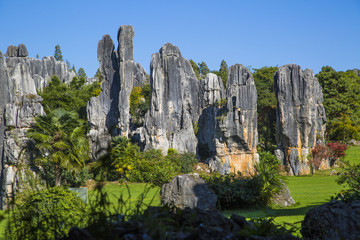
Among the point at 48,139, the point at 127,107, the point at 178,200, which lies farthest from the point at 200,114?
the point at 178,200

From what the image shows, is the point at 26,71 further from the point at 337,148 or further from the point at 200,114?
the point at 337,148

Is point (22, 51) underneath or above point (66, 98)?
above

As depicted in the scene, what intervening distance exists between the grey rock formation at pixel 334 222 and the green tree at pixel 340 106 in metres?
42.4

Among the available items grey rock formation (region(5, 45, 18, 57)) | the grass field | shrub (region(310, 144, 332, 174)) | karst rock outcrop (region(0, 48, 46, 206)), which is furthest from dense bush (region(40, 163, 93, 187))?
grey rock formation (region(5, 45, 18, 57))

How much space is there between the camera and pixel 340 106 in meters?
46.2

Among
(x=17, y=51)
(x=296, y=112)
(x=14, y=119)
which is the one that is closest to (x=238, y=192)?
(x=14, y=119)

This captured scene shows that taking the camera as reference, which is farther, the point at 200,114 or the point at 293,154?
the point at 200,114

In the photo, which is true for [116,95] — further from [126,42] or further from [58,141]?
[58,141]

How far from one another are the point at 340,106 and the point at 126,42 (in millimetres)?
26766

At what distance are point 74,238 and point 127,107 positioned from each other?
1720 inches

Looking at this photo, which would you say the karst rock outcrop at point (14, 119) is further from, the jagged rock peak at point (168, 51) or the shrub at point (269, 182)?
the jagged rock peak at point (168, 51)

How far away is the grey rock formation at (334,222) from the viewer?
4461mm

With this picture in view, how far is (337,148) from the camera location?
38.6 meters

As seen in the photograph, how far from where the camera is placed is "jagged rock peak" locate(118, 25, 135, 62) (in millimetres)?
48375
